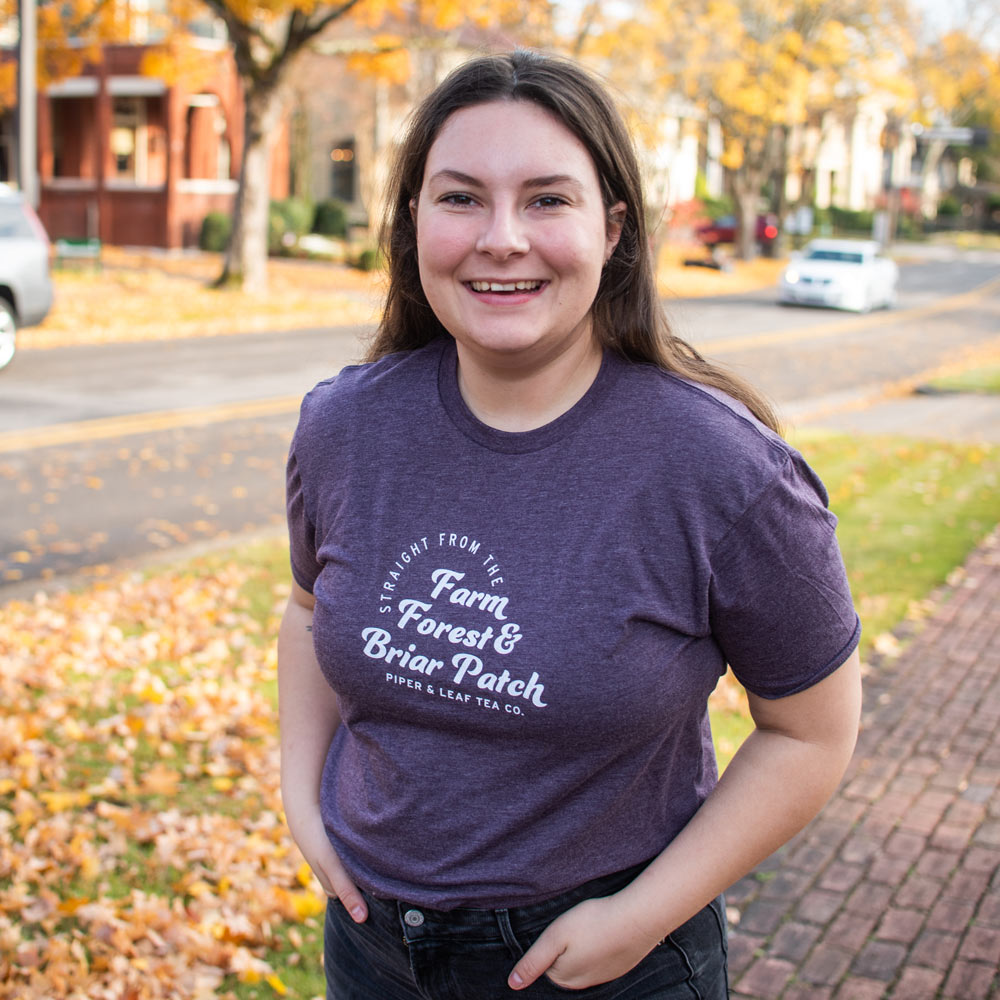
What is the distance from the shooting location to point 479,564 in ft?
5.74

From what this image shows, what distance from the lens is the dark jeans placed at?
179cm

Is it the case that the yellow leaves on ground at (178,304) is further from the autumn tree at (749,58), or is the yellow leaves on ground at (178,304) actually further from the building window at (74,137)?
the autumn tree at (749,58)

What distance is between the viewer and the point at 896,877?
4.06 meters

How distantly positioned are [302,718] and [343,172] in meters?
47.1

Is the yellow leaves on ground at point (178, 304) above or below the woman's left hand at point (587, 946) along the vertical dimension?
below

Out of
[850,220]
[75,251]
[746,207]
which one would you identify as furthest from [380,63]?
[850,220]

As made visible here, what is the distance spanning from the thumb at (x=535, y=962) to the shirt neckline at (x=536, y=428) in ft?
2.25

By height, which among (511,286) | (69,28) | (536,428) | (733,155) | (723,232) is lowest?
(723,232)

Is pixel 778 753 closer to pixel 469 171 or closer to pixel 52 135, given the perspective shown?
pixel 469 171

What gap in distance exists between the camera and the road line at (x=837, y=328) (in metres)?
19.7

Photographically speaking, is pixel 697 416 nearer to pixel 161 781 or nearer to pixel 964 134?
pixel 161 781

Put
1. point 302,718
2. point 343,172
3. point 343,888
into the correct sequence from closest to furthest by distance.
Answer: point 343,888, point 302,718, point 343,172

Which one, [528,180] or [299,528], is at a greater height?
[528,180]

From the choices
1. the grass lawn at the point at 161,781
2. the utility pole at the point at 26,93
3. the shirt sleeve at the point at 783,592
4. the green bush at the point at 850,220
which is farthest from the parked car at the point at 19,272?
the green bush at the point at 850,220
